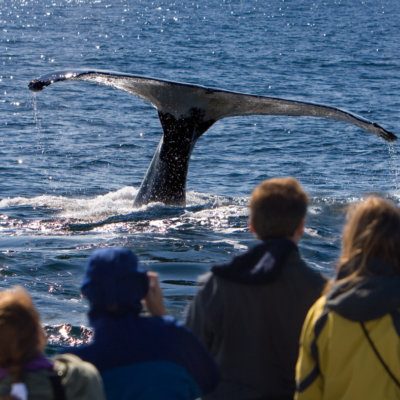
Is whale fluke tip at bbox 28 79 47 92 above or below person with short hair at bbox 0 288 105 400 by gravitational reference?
above

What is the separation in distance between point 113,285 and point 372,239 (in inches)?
35.0

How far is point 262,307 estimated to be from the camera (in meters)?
2.56

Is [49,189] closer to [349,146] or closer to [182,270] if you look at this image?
[182,270]

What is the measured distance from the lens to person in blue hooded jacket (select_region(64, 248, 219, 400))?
90.5 inches

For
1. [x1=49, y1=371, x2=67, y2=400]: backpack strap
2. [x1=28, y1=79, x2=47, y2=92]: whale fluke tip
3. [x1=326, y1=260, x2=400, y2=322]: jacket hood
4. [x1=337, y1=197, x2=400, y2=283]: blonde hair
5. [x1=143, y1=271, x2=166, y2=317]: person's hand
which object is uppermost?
[x1=28, y1=79, x2=47, y2=92]: whale fluke tip

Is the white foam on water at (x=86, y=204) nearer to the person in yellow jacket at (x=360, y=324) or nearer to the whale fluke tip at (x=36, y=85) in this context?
the whale fluke tip at (x=36, y=85)

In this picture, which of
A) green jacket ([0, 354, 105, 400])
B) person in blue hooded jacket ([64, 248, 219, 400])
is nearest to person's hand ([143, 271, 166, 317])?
person in blue hooded jacket ([64, 248, 219, 400])

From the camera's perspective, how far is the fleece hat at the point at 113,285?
2.30 metres

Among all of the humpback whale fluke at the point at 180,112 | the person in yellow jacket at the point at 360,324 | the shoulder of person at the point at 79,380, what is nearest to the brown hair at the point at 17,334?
the shoulder of person at the point at 79,380

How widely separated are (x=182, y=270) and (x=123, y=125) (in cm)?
1207

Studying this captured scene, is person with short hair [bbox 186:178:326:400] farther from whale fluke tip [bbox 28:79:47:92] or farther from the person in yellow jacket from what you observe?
whale fluke tip [bbox 28:79:47:92]

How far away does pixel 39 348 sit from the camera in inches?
83.9

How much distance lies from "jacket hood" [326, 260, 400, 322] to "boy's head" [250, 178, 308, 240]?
1.20 ft

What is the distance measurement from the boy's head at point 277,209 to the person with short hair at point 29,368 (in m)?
0.88
